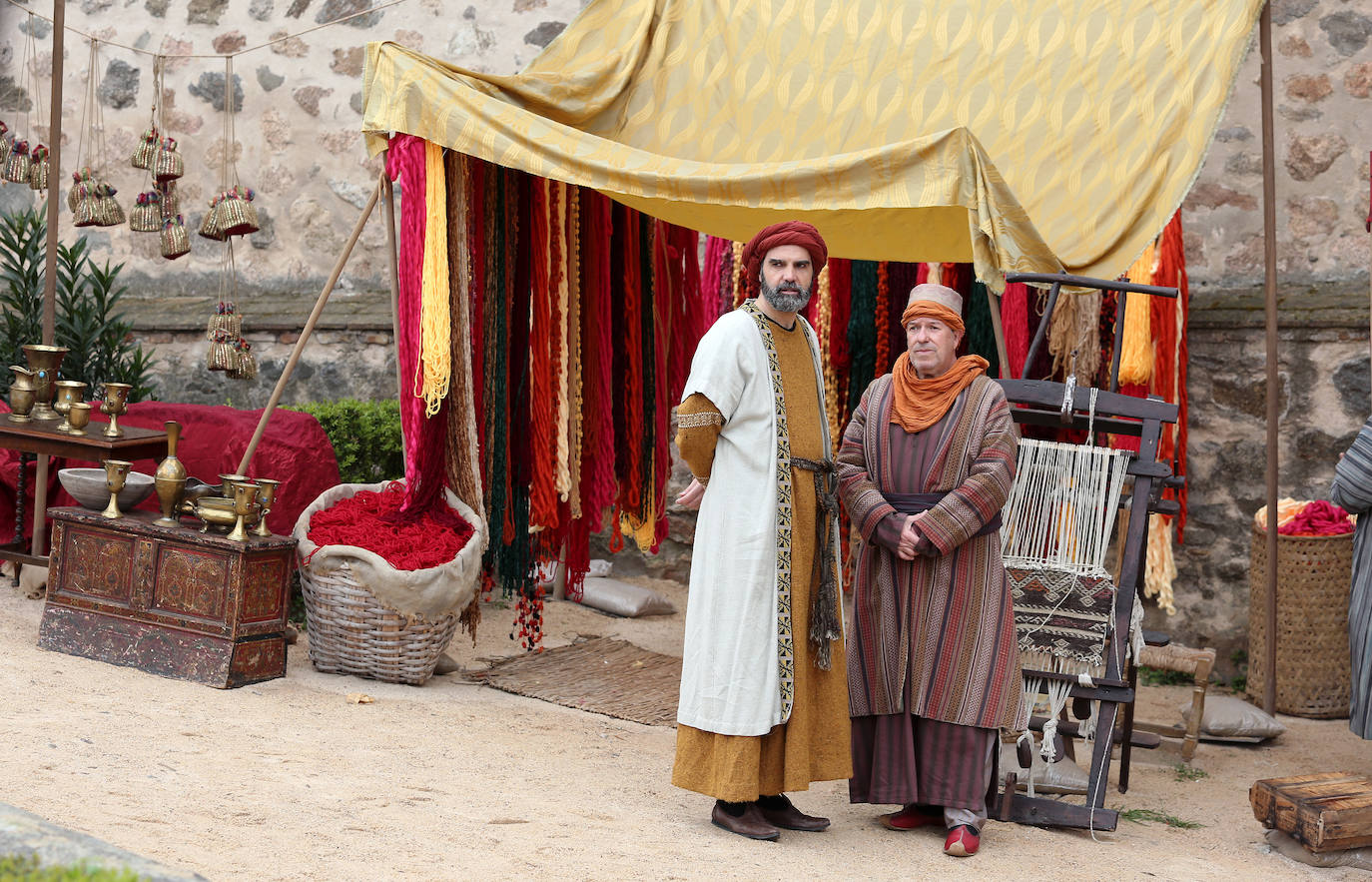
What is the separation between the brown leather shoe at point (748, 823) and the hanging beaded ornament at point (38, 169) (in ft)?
13.5

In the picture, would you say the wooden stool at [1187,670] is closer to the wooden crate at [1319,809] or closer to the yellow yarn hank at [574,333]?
the wooden crate at [1319,809]

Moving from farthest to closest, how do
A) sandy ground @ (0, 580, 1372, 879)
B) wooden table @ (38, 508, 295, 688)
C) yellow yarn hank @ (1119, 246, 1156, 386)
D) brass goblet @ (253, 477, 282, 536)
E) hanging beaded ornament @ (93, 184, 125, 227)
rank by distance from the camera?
hanging beaded ornament @ (93, 184, 125, 227)
yellow yarn hank @ (1119, 246, 1156, 386)
brass goblet @ (253, 477, 282, 536)
wooden table @ (38, 508, 295, 688)
sandy ground @ (0, 580, 1372, 879)

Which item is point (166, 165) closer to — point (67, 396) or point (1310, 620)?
point (67, 396)

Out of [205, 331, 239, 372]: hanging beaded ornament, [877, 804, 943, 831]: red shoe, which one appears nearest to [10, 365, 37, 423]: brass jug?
[205, 331, 239, 372]: hanging beaded ornament

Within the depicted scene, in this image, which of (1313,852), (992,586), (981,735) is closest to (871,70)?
(992,586)

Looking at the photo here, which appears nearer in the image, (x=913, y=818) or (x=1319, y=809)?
(x=1319, y=809)

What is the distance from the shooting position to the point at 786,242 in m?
3.06

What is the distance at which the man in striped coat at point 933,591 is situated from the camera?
310cm

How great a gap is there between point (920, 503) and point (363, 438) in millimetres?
2981

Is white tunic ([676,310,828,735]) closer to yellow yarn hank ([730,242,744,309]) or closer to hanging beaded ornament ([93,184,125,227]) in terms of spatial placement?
yellow yarn hank ([730,242,744,309])

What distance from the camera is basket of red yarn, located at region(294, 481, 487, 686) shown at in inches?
159

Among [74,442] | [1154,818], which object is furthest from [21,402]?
[1154,818]

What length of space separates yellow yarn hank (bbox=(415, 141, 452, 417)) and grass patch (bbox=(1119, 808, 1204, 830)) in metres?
2.35

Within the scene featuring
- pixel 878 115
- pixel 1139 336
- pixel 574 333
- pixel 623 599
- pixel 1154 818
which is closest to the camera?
pixel 1154 818
